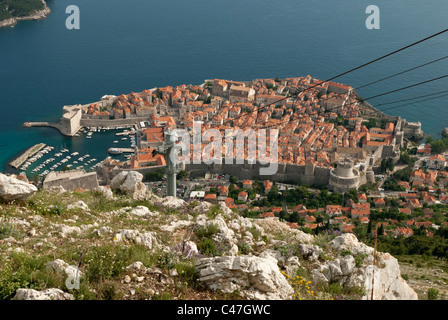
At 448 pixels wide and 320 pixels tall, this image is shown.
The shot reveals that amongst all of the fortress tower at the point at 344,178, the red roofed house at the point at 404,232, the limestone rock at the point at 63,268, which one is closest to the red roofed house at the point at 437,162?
the fortress tower at the point at 344,178

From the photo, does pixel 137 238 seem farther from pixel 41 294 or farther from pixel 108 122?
pixel 108 122

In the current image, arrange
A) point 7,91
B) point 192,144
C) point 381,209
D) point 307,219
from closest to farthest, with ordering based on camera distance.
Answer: point 307,219 → point 381,209 → point 192,144 → point 7,91

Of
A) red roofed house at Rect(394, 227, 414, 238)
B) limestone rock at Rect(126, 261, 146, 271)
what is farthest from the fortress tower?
limestone rock at Rect(126, 261, 146, 271)

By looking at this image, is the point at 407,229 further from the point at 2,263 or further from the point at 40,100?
the point at 40,100

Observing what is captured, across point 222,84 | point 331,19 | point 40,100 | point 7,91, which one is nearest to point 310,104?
point 222,84

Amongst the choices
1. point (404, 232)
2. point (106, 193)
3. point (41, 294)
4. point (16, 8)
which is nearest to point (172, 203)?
point (106, 193)

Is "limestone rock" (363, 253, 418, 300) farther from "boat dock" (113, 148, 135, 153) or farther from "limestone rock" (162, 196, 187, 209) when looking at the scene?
"boat dock" (113, 148, 135, 153)
